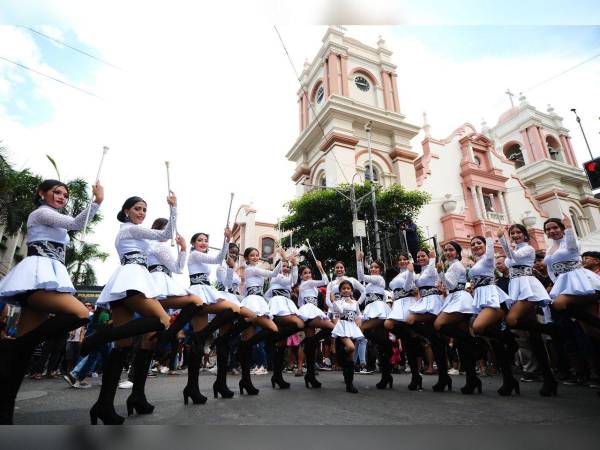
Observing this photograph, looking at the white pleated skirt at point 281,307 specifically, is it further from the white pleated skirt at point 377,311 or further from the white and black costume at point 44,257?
the white and black costume at point 44,257

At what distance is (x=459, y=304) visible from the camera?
5438 millimetres

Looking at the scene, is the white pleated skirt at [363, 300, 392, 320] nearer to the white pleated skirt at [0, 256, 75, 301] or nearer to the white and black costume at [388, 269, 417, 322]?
the white and black costume at [388, 269, 417, 322]

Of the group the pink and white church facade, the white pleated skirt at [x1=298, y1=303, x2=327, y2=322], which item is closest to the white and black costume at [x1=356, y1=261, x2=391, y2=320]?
the white pleated skirt at [x1=298, y1=303, x2=327, y2=322]

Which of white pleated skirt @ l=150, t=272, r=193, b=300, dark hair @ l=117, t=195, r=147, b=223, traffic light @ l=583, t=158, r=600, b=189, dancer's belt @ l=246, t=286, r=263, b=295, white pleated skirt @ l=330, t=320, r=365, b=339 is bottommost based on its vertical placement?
white pleated skirt @ l=330, t=320, r=365, b=339

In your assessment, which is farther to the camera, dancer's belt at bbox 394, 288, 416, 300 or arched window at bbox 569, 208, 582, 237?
arched window at bbox 569, 208, 582, 237

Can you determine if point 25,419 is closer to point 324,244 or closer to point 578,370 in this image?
point 578,370

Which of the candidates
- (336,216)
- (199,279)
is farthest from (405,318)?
(336,216)

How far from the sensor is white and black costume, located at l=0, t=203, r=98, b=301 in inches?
123

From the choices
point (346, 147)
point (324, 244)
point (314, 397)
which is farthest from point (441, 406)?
point (346, 147)

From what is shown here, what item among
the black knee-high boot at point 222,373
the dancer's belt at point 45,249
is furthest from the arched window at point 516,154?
the dancer's belt at point 45,249

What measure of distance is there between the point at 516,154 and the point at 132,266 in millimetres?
43596

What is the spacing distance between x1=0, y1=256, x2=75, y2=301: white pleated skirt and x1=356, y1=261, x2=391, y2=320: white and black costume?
4.82 meters

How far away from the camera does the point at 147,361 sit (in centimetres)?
404

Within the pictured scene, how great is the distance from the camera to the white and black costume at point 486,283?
17.2 ft
